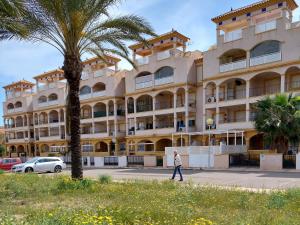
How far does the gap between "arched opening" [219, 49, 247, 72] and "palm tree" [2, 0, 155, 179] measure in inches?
720

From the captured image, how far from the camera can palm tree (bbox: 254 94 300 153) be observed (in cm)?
2152

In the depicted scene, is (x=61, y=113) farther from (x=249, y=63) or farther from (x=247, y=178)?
(x=247, y=178)

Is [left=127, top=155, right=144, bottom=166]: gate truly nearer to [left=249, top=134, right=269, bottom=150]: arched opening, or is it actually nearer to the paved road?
the paved road

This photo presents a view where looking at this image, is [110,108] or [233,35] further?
[110,108]

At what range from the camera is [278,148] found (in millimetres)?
23172

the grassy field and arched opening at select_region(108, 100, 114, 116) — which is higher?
arched opening at select_region(108, 100, 114, 116)

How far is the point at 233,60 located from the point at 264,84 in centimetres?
410

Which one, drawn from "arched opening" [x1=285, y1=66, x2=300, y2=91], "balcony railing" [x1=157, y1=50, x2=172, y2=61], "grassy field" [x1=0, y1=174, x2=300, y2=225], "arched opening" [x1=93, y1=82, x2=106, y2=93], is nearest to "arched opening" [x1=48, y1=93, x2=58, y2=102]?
"arched opening" [x1=93, y1=82, x2=106, y2=93]

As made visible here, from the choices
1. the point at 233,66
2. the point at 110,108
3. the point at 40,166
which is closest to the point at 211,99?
the point at 233,66

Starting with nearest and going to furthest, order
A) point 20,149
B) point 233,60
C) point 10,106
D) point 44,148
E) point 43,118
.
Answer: point 233,60, point 44,148, point 43,118, point 20,149, point 10,106

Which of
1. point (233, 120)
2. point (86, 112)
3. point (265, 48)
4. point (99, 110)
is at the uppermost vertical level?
point (265, 48)

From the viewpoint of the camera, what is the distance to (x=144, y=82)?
38.7 meters

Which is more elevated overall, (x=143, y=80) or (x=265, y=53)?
(x=265, y=53)

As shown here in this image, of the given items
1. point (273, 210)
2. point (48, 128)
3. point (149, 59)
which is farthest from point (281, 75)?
point (48, 128)
